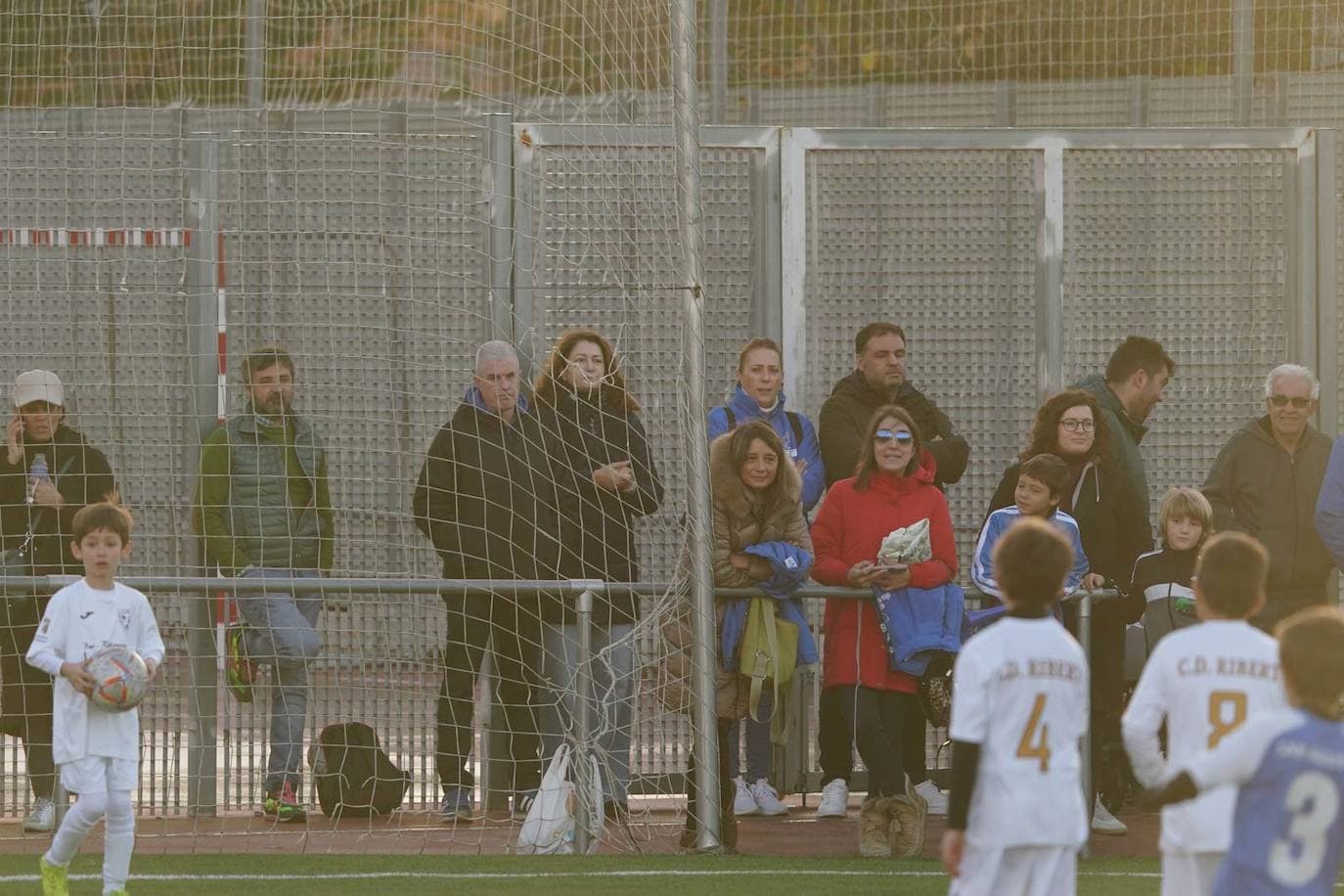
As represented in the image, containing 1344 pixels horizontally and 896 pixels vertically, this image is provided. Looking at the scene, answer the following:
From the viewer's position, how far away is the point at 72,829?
6.79 m

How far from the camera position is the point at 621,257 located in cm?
974

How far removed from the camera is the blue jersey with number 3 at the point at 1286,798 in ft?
14.8

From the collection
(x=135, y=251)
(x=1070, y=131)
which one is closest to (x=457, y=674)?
(x=135, y=251)

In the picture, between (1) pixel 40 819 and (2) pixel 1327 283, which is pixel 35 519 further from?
(2) pixel 1327 283

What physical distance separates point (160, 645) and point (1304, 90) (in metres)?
6.63

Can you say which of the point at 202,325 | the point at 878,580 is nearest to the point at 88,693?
the point at 202,325

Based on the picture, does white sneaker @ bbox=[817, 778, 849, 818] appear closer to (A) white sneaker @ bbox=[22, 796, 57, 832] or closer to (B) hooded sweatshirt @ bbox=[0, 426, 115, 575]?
(A) white sneaker @ bbox=[22, 796, 57, 832]

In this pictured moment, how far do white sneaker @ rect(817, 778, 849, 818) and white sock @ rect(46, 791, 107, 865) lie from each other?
137 inches

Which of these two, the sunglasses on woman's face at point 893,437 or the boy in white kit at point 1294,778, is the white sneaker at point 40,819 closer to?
the sunglasses on woman's face at point 893,437

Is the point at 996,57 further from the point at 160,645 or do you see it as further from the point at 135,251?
the point at 160,645

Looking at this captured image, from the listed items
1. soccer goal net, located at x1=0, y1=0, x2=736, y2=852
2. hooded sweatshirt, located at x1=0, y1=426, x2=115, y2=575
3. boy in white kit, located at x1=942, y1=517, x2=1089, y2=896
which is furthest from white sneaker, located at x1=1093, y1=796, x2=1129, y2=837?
hooded sweatshirt, located at x1=0, y1=426, x2=115, y2=575

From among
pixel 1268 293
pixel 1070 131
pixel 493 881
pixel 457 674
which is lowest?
pixel 493 881

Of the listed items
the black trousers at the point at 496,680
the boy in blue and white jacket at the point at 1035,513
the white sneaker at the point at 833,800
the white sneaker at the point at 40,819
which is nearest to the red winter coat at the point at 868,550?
the boy in blue and white jacket at the point at 1035,513

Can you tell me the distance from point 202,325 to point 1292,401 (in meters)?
4.93
